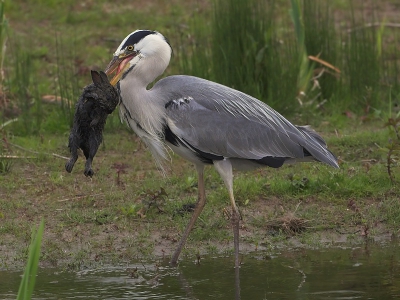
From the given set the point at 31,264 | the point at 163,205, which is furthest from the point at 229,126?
the point at 31,264

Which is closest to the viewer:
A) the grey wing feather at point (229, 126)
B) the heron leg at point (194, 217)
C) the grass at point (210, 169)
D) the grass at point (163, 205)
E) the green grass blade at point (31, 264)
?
the green grass blade at point (31, 264)

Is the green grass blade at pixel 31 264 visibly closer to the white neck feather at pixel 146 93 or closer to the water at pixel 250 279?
the water at pixel 250 279

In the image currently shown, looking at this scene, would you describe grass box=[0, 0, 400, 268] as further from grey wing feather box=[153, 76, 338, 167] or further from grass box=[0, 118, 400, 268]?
grey wing feather box=[153, 76, 338, 167]

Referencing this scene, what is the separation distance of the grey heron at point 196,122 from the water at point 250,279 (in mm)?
239

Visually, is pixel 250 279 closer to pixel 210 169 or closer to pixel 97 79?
pixel 97 79

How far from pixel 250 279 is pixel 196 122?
3.89 ft

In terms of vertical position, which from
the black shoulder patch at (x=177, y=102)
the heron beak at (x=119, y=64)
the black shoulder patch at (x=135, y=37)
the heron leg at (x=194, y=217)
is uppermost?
the black shoulder patch at (x=135, y=37)

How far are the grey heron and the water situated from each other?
0.24 metres

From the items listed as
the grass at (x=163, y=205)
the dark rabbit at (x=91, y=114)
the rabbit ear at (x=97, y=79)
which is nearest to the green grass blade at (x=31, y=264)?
the dark rabbit at (x=91, y=114)

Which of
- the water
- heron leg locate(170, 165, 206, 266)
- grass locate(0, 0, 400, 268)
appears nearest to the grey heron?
heron leg locate(170, 165, 206, 266)

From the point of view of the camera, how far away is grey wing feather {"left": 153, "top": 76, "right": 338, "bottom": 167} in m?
6.48

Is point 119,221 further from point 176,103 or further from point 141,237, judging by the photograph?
point 176,103

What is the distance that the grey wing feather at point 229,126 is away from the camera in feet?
21.2

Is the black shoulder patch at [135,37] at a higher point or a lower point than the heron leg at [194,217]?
higher
